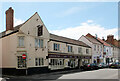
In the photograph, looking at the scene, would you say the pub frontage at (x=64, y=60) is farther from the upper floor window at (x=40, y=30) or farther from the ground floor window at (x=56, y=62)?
the upper floor window at (x=40, y=30)

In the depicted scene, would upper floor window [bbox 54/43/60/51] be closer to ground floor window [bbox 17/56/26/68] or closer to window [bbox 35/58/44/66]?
window [bbox 35/58/44/66]

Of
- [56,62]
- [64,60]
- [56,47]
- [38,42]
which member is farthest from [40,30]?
[64,60]

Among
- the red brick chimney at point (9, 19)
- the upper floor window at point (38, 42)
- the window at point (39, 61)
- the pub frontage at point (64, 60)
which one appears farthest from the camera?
the pub frontage at point (64, 60)

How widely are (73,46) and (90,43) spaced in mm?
10250

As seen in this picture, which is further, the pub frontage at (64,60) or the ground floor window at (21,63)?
the pub frontage at (64,60)

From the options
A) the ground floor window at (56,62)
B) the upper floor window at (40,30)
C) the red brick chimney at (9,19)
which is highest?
the red brick chimney at (9,19)

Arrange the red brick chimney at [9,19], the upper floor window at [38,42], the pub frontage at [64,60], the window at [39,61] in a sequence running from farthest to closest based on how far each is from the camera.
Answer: the pub frontage at [64,60], the upper floor window at [38,42], the red brick chimney at [9,19], the window at [39,61]

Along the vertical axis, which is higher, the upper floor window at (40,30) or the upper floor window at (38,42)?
the upper floor window at (40,30)

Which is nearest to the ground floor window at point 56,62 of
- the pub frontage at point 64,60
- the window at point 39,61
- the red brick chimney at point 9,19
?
the pub frontage at point 64,60

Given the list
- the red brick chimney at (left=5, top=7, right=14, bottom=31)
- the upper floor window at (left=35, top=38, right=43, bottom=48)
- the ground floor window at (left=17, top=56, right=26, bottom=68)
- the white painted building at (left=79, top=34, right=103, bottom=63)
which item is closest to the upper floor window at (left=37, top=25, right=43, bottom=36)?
the upper floor window at (left=35, top=38, right=43, bottom=48)

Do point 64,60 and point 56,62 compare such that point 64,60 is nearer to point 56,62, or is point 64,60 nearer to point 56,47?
point 56,62

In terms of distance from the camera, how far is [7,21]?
21.3 metres

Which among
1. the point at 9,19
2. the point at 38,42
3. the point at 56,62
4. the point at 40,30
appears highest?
the point at 9,19

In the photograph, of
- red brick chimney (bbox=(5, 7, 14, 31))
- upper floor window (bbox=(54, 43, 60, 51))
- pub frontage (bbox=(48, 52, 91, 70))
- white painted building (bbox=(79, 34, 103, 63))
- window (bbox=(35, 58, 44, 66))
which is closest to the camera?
window (bbox=(35, 58, 44, 66))
